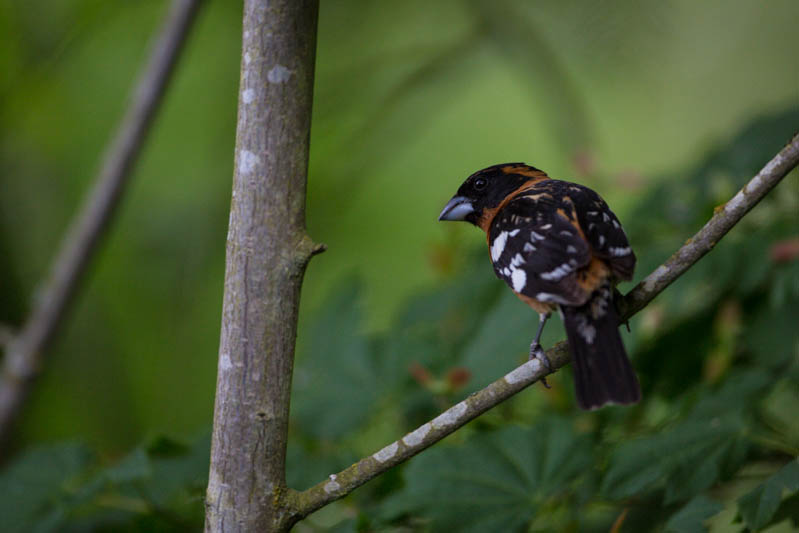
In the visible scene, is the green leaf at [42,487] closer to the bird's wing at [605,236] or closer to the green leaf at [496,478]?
the green leaf at [496,478]

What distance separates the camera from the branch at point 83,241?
8.72 ft

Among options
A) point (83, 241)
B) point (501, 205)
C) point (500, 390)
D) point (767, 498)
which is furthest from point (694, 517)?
point (83, 241)

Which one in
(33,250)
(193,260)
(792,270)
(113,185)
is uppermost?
(33,250)

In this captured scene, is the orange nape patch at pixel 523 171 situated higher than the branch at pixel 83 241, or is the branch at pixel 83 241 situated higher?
the branch at pixel 83 241

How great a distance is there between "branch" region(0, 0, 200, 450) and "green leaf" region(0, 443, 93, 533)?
87 cm

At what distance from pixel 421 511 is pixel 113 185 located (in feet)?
5.98

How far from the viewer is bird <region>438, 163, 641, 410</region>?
1.27m

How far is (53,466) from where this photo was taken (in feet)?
6.51

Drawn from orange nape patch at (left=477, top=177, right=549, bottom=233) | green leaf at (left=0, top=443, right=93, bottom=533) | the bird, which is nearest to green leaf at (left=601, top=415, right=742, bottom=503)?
the bird

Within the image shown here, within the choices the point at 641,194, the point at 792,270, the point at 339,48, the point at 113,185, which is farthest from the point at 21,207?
the point at 792,270

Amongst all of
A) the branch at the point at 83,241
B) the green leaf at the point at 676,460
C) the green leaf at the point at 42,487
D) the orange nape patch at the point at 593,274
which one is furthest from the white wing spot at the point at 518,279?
the branch at the point at 83,241

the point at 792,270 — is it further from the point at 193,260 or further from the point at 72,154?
the point at 72,154

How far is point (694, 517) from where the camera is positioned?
1.36 meters

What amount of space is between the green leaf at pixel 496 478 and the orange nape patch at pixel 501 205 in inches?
21.6
